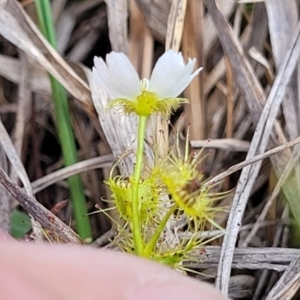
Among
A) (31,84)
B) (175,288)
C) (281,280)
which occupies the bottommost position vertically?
(281,280)

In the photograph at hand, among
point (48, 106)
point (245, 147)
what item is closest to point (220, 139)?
point (245, 147)

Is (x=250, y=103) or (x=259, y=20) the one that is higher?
(x=259, y=20)

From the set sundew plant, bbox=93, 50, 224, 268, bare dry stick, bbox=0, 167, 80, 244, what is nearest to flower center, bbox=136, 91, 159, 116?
sundew plant, bbox=93, 50, 224, 268

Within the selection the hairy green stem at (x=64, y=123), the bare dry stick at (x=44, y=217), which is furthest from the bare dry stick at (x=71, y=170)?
the bare dry stick at (x=44, y=217)

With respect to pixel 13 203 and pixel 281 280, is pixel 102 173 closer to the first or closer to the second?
pixel 13 203

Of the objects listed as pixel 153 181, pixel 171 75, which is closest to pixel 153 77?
pixel 171 75

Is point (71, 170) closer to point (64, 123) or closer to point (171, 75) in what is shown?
point (64, 123)

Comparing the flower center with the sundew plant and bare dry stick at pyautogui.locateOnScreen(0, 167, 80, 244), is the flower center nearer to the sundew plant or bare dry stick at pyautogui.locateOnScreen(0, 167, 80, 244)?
the sundew plant

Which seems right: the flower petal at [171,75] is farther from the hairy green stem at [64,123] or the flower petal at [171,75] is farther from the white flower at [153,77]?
the hairy green stem at [64,123]
